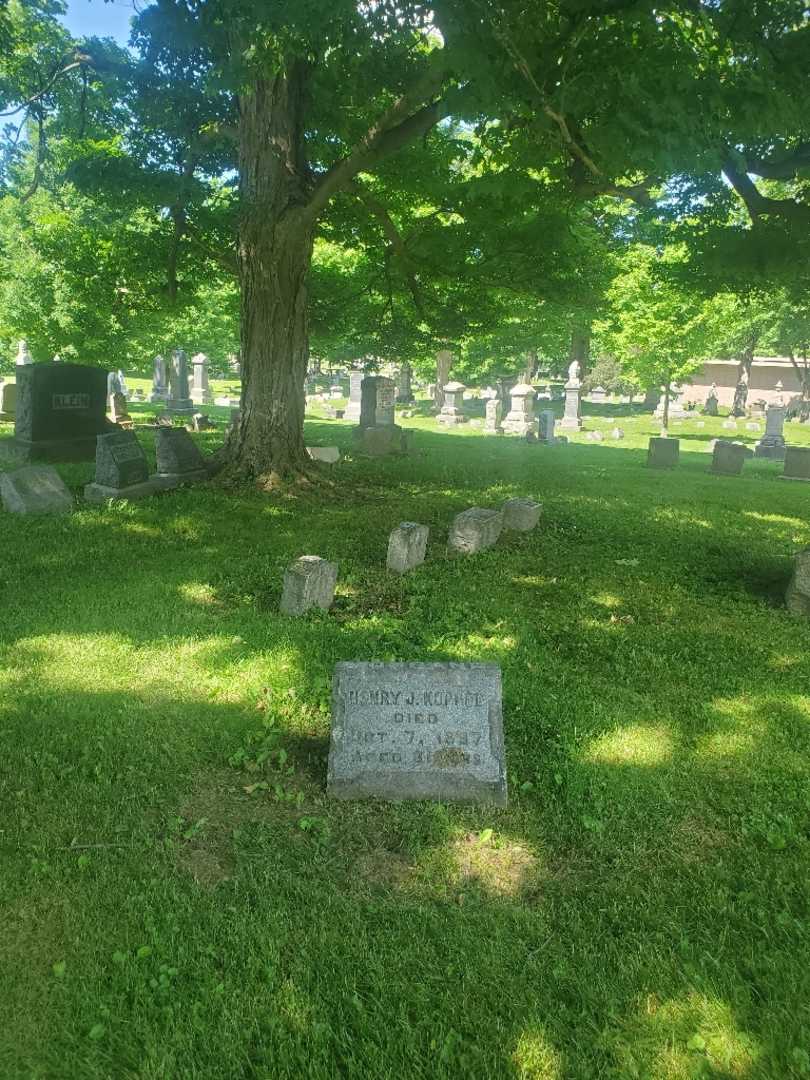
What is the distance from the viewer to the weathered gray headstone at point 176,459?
11250mm

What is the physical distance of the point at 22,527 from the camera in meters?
8.66

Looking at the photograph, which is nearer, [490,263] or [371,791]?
[371,791]

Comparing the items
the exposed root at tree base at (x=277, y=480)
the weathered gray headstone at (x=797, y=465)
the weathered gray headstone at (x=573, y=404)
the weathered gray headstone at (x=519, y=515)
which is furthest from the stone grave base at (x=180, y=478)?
the weathered gray headstone at (x=573, y=404)

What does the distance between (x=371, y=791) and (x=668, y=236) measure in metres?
10.0

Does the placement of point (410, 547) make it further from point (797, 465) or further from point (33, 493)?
point (797, 465)

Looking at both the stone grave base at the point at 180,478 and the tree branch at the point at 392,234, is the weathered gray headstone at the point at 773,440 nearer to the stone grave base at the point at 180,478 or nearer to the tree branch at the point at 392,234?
the tree branch at the point at 392,234

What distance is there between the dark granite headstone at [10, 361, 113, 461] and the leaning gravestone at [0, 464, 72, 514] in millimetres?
4204

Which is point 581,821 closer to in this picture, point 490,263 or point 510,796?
point 510,796

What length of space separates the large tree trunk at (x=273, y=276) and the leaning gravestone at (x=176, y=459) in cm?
64

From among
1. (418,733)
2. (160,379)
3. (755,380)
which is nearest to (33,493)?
(418,733)

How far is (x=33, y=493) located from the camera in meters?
9.33

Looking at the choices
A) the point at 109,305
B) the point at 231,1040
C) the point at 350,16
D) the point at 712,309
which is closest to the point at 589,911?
the point at 231,1040

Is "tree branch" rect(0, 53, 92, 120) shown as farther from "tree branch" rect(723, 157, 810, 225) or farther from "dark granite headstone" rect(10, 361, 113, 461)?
"tree branch" rect(723, 157, 810, 225)

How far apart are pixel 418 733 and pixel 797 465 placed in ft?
59.0
